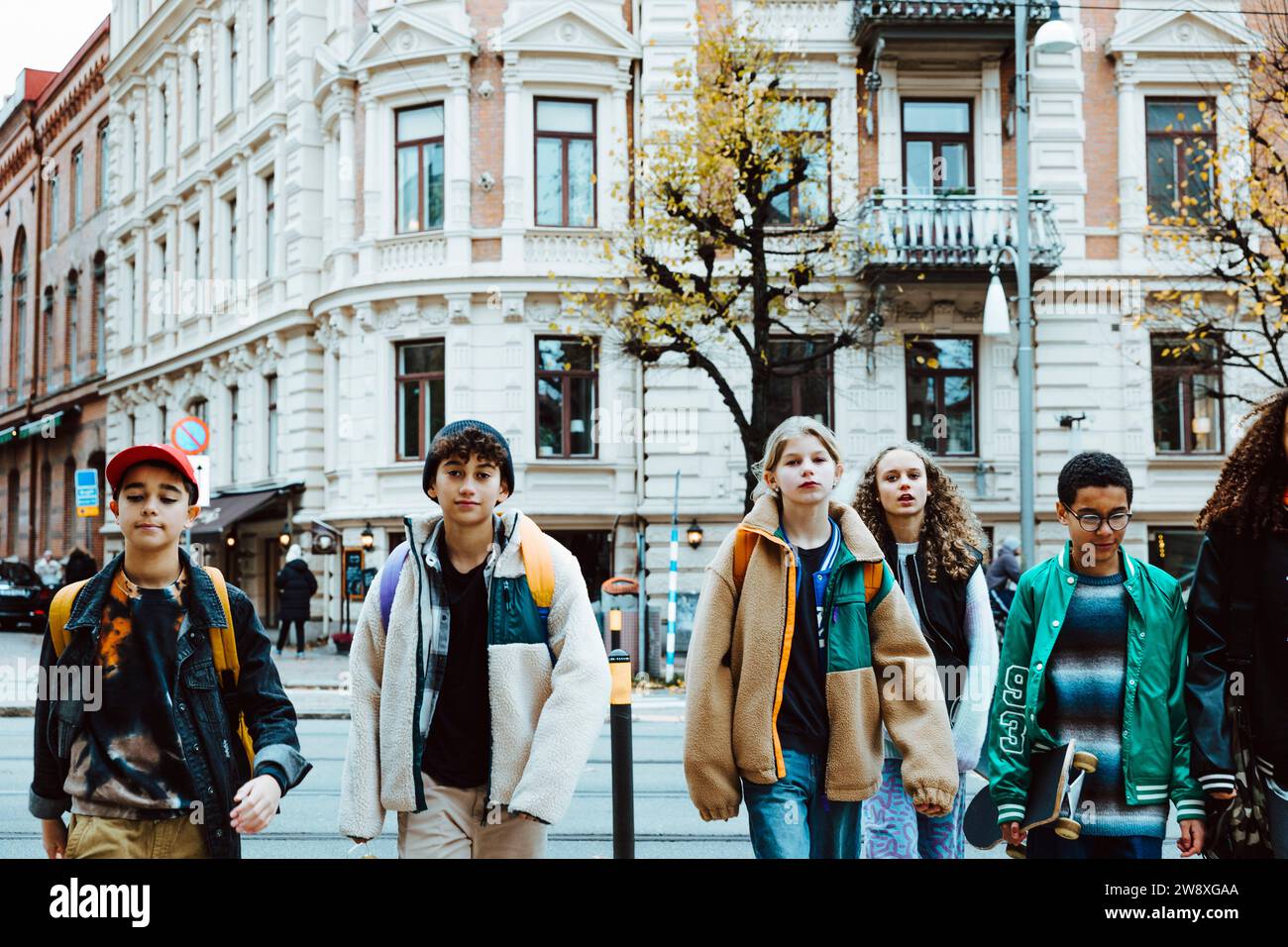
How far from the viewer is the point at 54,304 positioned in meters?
27.9

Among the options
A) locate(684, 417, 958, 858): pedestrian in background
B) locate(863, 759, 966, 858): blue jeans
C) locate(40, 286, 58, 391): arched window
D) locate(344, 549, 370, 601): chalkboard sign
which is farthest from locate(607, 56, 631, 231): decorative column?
locate(684, 417, 958, 858): pedestrian in background

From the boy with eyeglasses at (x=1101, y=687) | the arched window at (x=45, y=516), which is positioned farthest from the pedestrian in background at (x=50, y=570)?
the boy with eyeglasses at (x=1101, y=687)

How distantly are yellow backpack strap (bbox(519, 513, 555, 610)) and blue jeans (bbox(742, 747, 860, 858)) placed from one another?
889mm

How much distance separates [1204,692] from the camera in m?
4.00

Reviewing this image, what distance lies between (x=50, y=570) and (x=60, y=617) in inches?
1088

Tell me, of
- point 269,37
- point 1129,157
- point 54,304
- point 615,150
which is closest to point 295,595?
point 615,150

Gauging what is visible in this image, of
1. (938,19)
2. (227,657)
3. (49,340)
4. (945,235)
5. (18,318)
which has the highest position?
(938,19)

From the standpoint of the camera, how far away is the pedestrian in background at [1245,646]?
3.94 m

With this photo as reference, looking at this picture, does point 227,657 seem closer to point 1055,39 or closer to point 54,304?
point 1055,39

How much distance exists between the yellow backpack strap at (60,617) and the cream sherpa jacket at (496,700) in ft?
2.53

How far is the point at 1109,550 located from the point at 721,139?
47.1 feet
